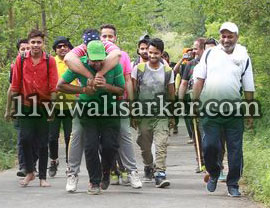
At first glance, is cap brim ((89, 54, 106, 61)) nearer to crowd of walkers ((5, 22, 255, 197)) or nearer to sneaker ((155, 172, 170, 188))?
crowd of walkers ((5, 22, 255, 197))

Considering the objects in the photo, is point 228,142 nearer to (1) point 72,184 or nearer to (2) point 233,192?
(2) point 233,192

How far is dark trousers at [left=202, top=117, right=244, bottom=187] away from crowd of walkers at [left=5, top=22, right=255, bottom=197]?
1 cm

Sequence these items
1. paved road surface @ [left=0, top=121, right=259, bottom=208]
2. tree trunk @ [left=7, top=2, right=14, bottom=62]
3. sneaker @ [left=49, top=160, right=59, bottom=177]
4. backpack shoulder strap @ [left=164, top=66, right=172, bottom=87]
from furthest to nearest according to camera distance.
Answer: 1. tree trunk @ [left=7, top=2, right=14, bottom=62]
2. sneaker @ [left=49, top=160, right=59, bottom=177]
3. backpack shoulder strap @ [left=164, top=66, right=172, bottom=87]
4. paved road surface @ [left=0, top=121, right=259, bottom=208]

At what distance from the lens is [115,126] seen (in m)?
8.71

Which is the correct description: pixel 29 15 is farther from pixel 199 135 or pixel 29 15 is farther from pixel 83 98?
pixel 83 98

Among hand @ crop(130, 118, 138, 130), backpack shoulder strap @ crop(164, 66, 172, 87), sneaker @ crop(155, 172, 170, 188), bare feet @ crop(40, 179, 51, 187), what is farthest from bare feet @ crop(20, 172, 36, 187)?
backpack shoulder strap @ crop(164, 66, 172, 87)

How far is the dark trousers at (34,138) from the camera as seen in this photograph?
9.56m

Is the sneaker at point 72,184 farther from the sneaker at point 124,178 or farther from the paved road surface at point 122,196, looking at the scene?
the sneaker at point 124,178

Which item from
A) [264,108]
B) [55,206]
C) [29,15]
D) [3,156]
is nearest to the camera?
[55,206]

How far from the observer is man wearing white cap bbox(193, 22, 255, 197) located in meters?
8.52

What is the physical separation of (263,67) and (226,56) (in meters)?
8.51

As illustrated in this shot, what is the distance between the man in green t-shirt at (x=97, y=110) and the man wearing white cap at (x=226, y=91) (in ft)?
3.36

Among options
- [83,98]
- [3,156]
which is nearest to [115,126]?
[83,98]

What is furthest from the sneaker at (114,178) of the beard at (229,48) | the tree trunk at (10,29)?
the tree trunk at (10,29)
